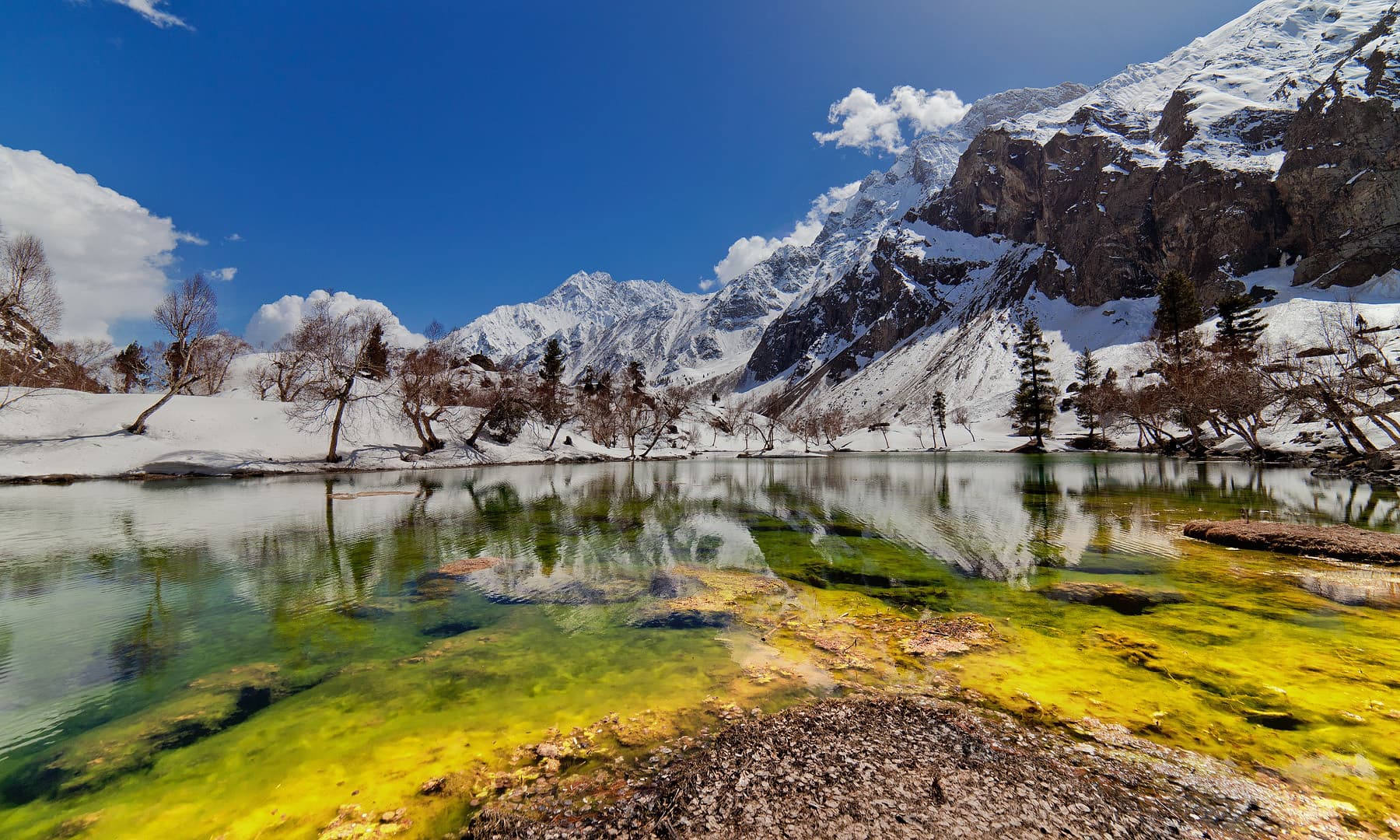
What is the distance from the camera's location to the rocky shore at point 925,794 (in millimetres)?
3705

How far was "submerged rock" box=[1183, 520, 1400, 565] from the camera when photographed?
11544 millimetres

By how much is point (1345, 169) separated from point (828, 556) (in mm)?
165229

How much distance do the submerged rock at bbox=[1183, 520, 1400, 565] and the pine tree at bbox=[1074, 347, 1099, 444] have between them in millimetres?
78380

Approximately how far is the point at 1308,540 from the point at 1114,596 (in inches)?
282

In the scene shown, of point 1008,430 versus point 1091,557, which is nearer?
point 1091,557

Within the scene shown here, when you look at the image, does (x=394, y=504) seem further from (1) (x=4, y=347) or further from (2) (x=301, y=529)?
(1) (x=4, y=347)

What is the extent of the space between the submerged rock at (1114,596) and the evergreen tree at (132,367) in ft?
307

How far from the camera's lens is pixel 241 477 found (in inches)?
1474

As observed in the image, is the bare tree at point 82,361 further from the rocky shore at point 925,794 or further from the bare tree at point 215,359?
the rocky shore at point 925,794

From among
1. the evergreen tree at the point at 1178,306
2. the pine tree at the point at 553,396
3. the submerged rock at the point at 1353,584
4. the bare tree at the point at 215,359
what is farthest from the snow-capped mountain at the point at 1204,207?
the bare tree at the point at 215,359

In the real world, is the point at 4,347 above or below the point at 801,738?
above

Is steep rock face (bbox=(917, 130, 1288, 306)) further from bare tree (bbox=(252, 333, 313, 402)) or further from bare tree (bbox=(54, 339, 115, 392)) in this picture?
bare tree (bbox=(54, 339, 115, 392))

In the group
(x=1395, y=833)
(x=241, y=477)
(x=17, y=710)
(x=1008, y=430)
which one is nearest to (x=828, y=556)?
(x=1395, y=833)

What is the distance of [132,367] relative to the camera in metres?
68.7
